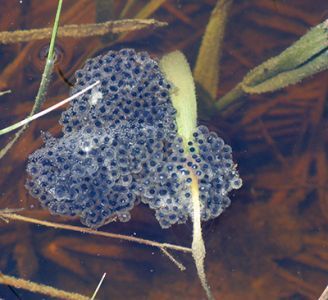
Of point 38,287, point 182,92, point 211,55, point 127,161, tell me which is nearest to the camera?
point 38,287

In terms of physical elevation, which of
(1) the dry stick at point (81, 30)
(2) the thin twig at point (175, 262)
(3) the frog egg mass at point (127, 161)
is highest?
(1) the dry stick at point (81, 30)

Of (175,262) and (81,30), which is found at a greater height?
(81,30)

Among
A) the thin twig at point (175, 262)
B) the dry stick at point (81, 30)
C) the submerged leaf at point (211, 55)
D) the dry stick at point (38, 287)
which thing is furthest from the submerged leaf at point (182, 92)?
the dry stick at point (38, 287)

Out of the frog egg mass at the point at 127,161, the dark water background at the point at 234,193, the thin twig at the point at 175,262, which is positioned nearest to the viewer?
the thin twig at the point at 175,262

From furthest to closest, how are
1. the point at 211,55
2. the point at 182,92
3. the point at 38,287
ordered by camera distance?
1. the point at 211,55
2. the point at 182,92
3. the point at 38,287

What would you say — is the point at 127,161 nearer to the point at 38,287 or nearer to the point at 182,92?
the point at 182,92

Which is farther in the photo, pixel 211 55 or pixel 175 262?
pixel 211 55

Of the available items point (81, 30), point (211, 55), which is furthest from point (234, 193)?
point (81, 30)

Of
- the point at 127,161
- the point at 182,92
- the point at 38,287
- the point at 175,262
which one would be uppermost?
the point at 182,92

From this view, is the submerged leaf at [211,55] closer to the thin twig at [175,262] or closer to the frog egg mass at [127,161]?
the frog egg mass at [127,161]
